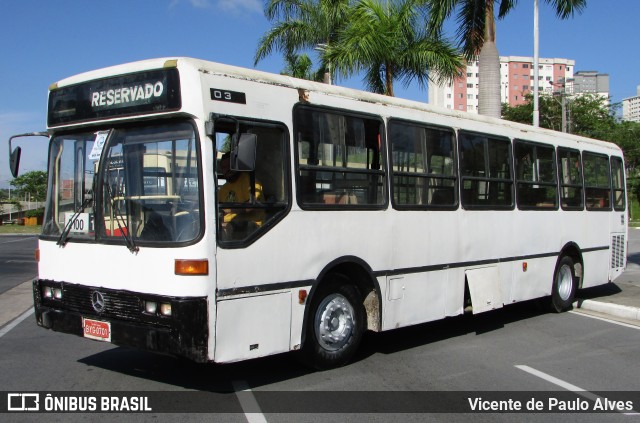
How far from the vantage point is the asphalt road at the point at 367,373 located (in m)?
5.60

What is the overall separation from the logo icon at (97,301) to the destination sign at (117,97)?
1.69 meters

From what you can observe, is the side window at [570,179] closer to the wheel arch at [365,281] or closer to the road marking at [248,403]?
the wheel arch at [365,281]

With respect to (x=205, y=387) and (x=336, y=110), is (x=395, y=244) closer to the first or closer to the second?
(x=336, y=110)

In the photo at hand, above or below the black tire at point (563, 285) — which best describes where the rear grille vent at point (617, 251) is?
above

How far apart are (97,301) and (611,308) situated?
A: 340 inches

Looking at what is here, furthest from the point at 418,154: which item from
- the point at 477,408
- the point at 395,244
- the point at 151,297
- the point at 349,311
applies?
the point at 151,297

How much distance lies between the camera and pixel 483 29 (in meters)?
16.8

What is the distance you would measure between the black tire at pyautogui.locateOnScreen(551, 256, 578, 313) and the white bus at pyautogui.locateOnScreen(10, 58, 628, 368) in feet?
8.39

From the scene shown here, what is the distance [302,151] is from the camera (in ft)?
21.4

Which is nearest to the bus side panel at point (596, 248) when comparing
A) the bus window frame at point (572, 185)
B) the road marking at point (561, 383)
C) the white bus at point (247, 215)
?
the bus window frame at point (572, 185)

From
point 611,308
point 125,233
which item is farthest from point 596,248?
point 125,233

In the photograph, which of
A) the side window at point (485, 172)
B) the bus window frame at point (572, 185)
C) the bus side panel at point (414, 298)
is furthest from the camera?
the bus window frame at point (572, 185)

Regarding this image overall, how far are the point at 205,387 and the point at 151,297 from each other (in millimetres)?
1181

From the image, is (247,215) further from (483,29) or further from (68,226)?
(483,29)
